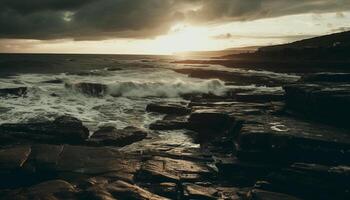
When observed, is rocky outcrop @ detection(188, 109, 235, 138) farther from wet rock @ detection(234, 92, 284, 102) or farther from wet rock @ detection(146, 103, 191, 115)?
wet rock @ detection(234, 92, 284, 102)

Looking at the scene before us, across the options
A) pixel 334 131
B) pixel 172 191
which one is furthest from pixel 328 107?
pixel 172 191

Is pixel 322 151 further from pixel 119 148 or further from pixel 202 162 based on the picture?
pixel 119 148

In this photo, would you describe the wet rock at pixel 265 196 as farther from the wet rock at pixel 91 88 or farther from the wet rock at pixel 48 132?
the wet rock at pixel 91 88

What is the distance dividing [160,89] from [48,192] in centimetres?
2205

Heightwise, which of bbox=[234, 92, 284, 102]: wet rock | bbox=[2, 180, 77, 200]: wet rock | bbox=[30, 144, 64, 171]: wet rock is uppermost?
bbox=[234, 92, 284, 102]: wet rock

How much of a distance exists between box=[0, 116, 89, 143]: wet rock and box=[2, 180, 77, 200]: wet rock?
14.2 feet

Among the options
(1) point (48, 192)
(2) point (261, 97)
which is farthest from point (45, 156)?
(2) point (261, 97)

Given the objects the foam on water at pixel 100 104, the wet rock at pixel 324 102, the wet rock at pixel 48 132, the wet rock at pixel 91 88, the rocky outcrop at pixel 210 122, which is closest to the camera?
the wet rock at pixel 324 102

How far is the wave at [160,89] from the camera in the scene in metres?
27.6

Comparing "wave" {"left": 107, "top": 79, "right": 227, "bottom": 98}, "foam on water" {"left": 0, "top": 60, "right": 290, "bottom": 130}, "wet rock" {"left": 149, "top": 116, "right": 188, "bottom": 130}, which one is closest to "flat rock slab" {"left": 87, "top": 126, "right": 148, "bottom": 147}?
"wet rock" {"left": 149, "top": 116, "right": 188, "bottom": 130}

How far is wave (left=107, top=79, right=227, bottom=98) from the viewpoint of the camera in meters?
27.6

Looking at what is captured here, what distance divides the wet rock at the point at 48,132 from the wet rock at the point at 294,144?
226 inches

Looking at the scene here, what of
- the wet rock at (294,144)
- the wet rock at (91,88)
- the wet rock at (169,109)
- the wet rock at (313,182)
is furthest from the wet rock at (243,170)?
the wet rock at (91,88)

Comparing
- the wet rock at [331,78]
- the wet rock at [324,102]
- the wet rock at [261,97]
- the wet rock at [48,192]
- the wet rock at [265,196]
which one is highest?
Result: the wet rock at [331,78]
